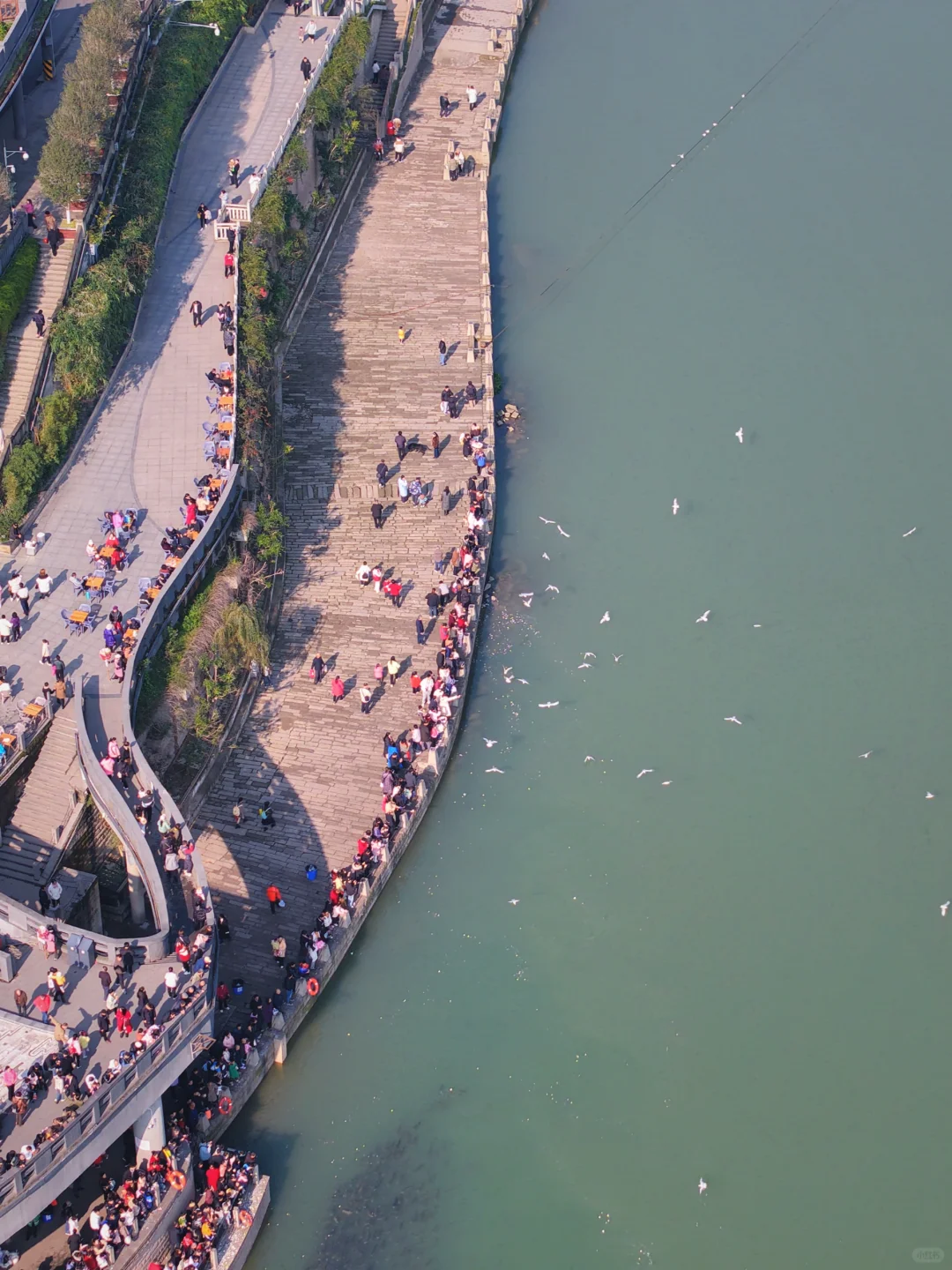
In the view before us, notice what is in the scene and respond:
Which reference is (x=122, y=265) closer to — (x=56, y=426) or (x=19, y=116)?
(x=56, y=426)

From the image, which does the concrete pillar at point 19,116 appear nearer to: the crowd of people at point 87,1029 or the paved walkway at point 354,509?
the paved walkway at point 354,509

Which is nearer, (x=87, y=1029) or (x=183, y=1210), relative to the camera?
(x=87, y=1029)

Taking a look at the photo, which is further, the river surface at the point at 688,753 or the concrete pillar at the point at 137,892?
the concrete pillar at the point at 137,892

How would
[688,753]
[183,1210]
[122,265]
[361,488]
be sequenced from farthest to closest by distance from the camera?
[361,488]
[122,265]
[688,753]
[183,1210]

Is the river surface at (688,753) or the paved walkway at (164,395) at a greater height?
the paved walkway at (164,395)

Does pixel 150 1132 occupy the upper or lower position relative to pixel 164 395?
lower

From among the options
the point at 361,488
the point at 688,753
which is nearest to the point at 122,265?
the point at 361,488

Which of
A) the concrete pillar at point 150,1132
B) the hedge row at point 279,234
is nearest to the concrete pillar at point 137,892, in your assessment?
the concrete pillar at point 150,1132

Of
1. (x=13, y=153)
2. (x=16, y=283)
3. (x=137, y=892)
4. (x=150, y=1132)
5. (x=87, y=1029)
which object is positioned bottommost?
(x=150, y=1132)
